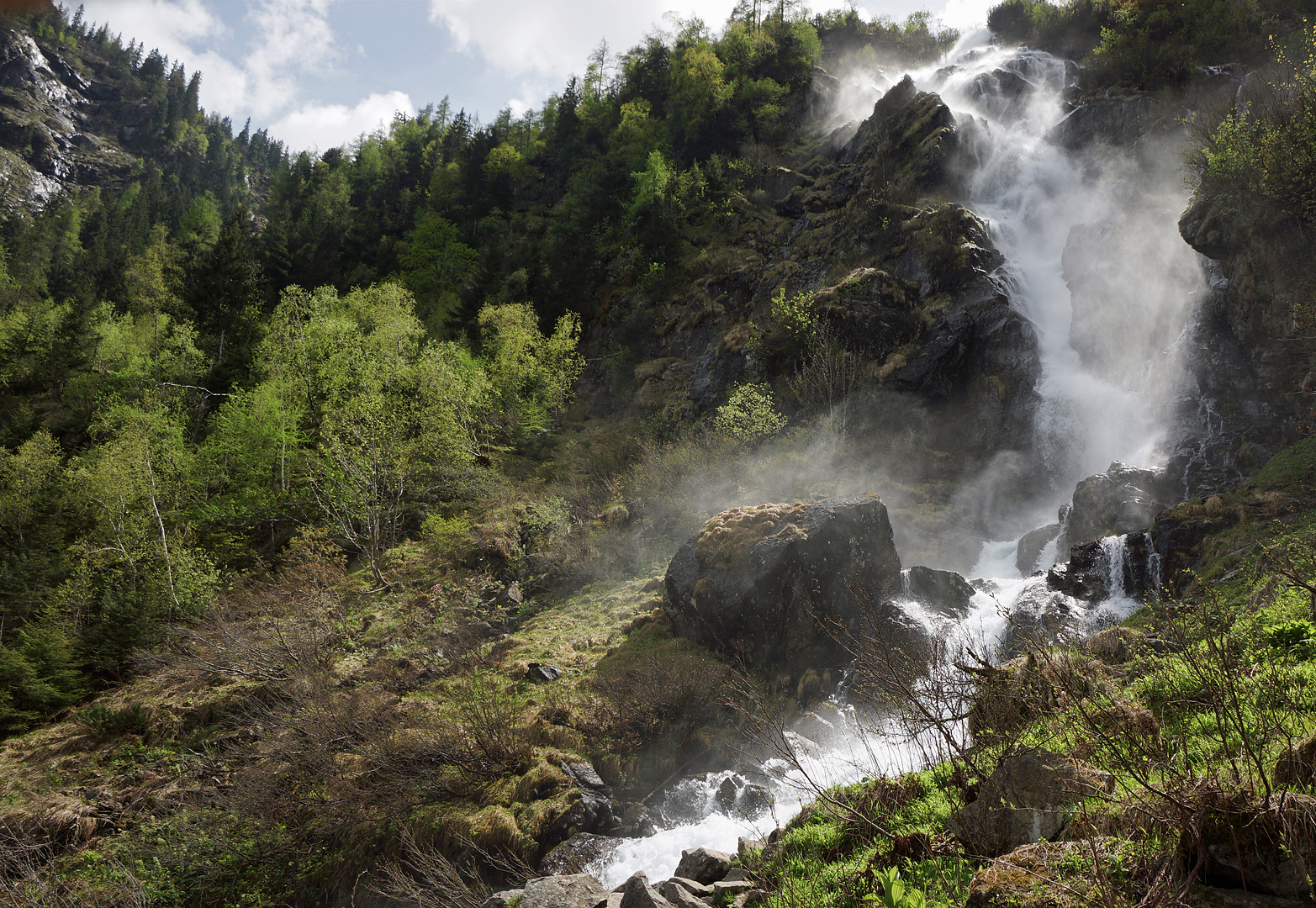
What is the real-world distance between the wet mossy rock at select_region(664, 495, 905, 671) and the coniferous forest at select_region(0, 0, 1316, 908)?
0.15 m

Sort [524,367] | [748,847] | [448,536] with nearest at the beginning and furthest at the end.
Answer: [748,847]
[448,536]
[524,367]

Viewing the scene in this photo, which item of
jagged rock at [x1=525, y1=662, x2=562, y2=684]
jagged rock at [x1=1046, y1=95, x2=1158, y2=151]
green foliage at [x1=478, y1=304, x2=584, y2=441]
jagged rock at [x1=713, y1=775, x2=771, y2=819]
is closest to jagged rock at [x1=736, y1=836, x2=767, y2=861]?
jagged rock at [x1=713, y1=775, x2=771, y2=819]

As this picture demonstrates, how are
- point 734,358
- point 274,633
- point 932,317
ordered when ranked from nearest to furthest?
point 274,633 < point 932,317 < point 734,358

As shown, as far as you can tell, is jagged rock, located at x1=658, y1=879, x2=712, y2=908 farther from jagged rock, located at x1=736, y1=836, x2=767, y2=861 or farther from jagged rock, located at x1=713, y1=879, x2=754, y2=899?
jagged rock, located at x1=736, y1=836, x2=767, y2=861

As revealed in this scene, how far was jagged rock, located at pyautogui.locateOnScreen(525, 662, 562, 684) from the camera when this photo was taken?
15.6 metres

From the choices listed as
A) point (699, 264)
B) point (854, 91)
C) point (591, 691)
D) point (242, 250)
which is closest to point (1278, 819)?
point (591, 691)

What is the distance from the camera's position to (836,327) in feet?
103

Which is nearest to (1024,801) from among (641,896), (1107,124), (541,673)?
(641,896)

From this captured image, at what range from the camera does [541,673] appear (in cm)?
1570

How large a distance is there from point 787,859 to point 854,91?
65905 millimetres

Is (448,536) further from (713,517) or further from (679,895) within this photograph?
(679,895)

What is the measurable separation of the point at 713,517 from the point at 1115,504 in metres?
13.1

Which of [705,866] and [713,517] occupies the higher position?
[713,517]

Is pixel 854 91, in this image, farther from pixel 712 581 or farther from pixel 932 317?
pixel 712 581
